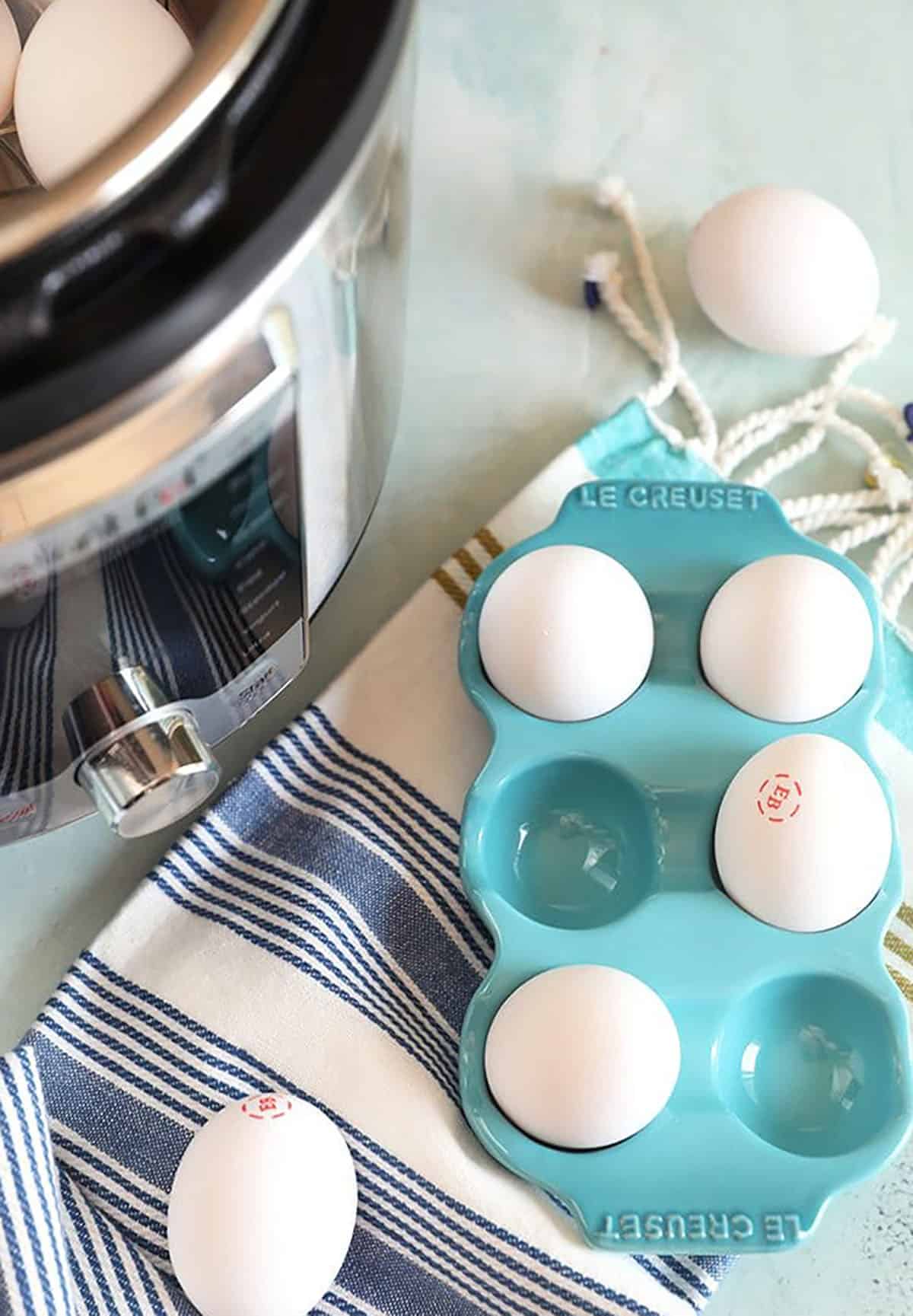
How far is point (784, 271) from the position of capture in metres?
0.80

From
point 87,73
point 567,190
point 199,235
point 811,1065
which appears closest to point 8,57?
point 87,73

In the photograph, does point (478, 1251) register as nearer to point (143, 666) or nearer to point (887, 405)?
point (143, 666)

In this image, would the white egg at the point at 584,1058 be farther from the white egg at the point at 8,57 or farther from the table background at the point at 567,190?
the white egg at the point at 8,57

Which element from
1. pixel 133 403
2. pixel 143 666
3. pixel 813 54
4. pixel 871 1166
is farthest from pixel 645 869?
pixel 813 54

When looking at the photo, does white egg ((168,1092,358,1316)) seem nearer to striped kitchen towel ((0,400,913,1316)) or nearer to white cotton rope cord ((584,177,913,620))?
striped kitchen towel ((0,400,913,1316))

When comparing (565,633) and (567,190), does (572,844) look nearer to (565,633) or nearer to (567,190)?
(565,633)

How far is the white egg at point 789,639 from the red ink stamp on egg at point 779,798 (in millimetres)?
55

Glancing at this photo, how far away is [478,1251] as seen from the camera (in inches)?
26.3

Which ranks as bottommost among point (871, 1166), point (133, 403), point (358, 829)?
point (871, 1166)

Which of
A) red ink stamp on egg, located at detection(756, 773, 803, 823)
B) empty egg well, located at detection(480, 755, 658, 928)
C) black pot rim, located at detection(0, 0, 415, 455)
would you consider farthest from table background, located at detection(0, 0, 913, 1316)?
black pot rim, located at detection(0, 0, 415, 455)

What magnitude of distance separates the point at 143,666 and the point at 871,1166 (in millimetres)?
371

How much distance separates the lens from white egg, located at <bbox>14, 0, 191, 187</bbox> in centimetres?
54

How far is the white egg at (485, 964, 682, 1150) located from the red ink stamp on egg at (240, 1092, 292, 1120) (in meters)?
0.09

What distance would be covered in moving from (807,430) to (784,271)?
0.31 feet
